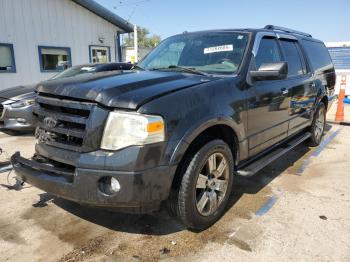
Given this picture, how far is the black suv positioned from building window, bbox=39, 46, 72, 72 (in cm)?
998

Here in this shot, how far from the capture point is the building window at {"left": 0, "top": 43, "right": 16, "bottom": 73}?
37.9 feet

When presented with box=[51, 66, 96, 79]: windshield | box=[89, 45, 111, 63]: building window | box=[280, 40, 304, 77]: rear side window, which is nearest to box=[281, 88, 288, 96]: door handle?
box=[280, 40, 304, 77]: rear side window

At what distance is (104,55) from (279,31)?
1185 cm

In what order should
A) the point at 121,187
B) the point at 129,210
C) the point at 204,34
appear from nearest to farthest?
the point at 121,187, the point at 129,210, the point at 204,34

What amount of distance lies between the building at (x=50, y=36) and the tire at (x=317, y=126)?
8.08 m

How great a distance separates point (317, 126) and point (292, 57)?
1980 millimetres

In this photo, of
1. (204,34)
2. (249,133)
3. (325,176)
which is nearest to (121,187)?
(249,133)

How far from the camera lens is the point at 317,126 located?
20.4ft

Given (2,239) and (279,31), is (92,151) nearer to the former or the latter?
(2,239)

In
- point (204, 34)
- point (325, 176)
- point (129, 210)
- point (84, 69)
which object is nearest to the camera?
point (129, 210)

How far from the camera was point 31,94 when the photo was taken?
6.99 metres

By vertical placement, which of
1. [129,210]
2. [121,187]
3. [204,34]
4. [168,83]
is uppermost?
[204,34]

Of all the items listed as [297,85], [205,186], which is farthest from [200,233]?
[297,85]

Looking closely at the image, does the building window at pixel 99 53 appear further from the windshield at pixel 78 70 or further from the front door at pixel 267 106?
the front door at pixel 267 106
